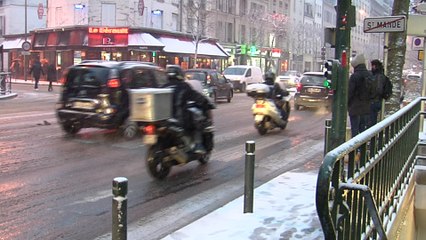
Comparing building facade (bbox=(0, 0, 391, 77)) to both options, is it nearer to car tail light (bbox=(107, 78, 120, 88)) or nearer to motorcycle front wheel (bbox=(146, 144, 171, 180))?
car tail light (bbox=(107, 78, 120, 88))

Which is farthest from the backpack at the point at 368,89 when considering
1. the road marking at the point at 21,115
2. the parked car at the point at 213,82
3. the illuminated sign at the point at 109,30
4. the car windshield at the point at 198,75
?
the illuminated sign at the point at 109,30

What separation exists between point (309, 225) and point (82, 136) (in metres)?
7.90

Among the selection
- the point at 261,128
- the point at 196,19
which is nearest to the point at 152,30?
the point at 196,19

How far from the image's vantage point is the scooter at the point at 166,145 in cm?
759

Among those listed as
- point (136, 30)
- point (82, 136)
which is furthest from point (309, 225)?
point (136, 30)

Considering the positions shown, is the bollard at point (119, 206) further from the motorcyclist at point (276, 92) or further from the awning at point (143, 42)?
the awning at point (143, 42)

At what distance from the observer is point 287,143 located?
1210 cm

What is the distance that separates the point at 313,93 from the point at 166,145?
48.2 feet

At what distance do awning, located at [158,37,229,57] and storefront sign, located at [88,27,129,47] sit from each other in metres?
3.41

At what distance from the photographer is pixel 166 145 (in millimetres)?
7895

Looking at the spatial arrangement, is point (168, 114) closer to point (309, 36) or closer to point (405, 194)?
point (405, 194)

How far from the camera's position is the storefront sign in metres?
37.4

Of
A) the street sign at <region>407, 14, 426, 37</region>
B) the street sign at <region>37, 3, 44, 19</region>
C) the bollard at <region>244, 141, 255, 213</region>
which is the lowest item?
the bollard at <region>244, 141, 255, 213</region>

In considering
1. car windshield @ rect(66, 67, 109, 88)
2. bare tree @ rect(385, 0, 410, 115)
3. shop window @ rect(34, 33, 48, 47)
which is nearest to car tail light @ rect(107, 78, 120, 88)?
car windshield @ rect(66, 67, 109, 88)
